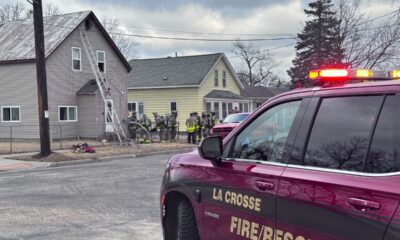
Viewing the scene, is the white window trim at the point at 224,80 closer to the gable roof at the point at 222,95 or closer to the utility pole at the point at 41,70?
the gable roof at the point at 222,95

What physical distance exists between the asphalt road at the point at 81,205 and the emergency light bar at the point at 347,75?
380 cm

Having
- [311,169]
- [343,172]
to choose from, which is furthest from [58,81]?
[343,172]

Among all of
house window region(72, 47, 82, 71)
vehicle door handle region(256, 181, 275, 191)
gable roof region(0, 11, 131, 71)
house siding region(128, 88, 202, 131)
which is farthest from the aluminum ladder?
vehicle door handle region(256, 181, 275, 191)

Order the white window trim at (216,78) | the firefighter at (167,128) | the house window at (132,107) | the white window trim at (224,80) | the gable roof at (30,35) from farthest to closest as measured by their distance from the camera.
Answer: the white window trim at (224,80) < the house window at (132,107) < the white window trim at (216,78) < the gable roof at (30,35) < the firefighter at (167,128)

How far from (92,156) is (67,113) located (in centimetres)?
1054

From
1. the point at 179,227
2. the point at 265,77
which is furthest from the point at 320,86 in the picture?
the point at 265,77

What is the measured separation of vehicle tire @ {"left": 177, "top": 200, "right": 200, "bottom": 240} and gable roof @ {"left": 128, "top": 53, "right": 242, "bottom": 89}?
32.3 meters

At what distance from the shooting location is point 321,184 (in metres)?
3.04

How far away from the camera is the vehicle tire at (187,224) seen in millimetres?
4688

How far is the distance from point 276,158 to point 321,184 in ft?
2.15

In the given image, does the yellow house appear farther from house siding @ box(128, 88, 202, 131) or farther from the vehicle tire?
the vehicle tire

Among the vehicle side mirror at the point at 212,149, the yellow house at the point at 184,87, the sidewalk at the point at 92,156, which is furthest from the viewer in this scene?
the yellow house at the point at 184,87

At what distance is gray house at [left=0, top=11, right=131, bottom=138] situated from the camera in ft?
92.2

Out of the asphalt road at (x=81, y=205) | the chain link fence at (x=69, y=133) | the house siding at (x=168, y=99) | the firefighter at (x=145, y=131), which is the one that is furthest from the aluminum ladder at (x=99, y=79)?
the asphalt road at (x=81, y=205)
